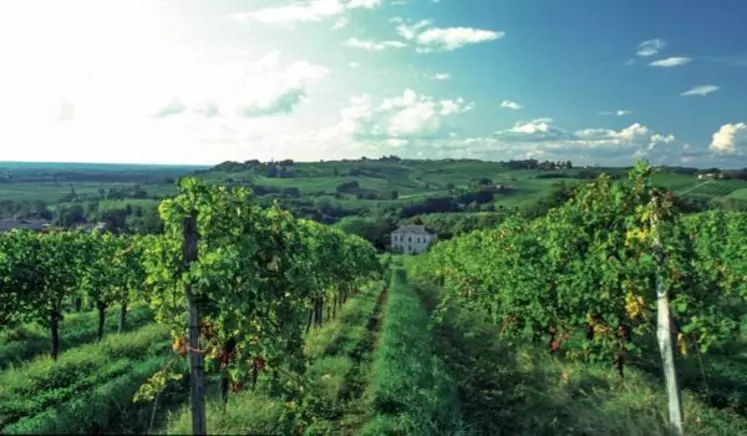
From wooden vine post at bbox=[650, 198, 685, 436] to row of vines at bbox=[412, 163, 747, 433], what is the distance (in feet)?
0.06

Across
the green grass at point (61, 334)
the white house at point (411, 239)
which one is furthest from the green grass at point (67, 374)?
the white house at point (411, 239)

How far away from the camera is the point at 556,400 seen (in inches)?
480

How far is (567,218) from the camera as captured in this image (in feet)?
40.1

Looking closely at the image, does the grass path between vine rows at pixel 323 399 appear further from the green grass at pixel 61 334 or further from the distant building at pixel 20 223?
the distant building at pixel 20 223

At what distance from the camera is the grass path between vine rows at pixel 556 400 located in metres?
10.2

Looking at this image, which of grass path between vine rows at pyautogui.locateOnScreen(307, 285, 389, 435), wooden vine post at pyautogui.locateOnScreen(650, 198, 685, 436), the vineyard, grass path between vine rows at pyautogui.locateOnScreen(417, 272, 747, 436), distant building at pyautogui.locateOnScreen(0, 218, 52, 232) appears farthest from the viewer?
distant building at pyautogui.locateOnScreen(0, 218, 52, 232)

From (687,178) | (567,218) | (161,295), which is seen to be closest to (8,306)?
(161,295)

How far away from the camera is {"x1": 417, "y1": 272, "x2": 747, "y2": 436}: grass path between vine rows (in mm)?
10227

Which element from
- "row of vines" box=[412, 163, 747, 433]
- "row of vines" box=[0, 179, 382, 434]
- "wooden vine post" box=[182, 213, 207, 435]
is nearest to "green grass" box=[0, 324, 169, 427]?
"row of vines" box=[0, 179, 382, 434]

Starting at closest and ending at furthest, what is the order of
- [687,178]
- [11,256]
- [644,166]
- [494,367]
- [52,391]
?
[644,166], [52,391], [494,367], [11,256], [687,178]

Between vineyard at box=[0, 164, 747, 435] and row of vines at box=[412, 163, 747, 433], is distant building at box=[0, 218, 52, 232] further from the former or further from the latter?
row of vines at box=[412, 163, 747, 433]

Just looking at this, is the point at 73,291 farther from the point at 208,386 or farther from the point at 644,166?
the point at 644,166

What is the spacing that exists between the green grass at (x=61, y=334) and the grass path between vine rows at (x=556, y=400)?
1240cm

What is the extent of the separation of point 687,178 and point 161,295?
128 metres
